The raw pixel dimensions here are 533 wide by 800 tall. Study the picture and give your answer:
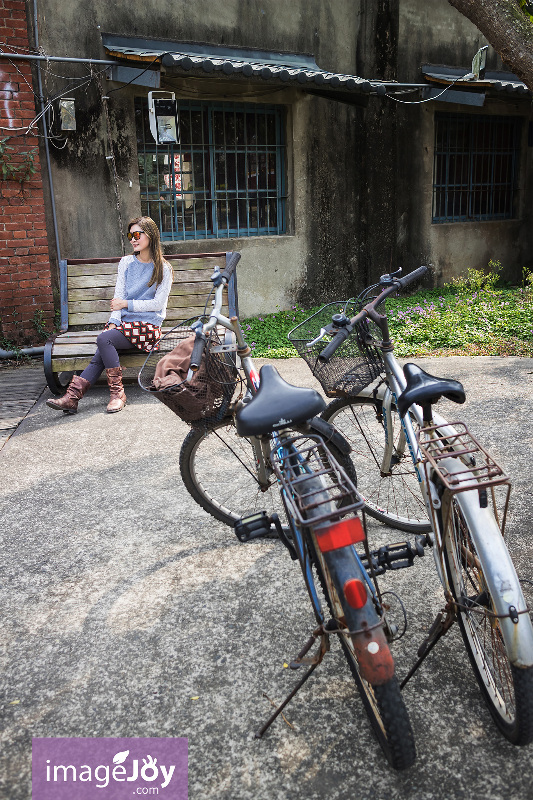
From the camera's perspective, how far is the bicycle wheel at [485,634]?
2.01 m

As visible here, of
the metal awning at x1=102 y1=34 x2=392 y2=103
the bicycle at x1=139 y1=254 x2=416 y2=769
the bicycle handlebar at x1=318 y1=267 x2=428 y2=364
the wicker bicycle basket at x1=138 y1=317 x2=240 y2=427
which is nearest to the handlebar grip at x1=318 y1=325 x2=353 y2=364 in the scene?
the bicycle handlebar at x1=318 y1=267 x2=428 y2=364

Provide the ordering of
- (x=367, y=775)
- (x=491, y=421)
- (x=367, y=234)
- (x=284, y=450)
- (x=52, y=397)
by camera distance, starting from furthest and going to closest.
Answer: (x=367, y=234)
(x=52, y=397)
(x=491, y=421)
(x=284, y=450)
(x=367, y=775)

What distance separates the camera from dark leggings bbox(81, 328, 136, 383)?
5.77 meters

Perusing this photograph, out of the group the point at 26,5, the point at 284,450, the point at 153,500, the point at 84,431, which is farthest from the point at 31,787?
the point at 26,5

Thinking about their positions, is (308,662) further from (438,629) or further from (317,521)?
(317,521)

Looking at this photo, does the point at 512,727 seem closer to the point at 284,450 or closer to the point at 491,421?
the point at 284,450

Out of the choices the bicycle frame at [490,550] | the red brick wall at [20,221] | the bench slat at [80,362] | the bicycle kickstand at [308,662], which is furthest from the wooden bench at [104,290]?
the bicycle kickstand at [308,662]

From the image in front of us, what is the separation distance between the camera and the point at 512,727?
2076 mm

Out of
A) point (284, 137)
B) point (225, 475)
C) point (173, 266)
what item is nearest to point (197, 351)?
point (225, 475)

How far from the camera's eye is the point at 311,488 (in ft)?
7.32

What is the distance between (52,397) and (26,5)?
14.2 feet

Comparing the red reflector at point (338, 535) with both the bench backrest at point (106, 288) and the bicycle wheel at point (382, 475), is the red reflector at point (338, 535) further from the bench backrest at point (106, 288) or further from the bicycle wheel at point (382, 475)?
the bench backrest at point (106, 288)

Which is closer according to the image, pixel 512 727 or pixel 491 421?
pixel 512 727

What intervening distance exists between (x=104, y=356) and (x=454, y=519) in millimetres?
4062
